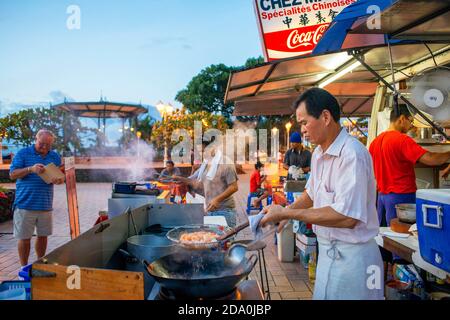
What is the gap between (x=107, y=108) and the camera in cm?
2220

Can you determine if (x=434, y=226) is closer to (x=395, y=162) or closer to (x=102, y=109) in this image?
(x=395, y=162)

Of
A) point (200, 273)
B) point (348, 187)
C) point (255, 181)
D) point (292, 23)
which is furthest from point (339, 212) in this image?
point (255, 181)

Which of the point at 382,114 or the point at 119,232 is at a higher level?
the point at 382,114

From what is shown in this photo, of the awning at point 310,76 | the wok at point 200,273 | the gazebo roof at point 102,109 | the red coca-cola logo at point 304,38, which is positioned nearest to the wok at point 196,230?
the wok at point 200,273

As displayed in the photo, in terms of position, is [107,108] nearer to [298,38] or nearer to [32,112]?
[32,112]

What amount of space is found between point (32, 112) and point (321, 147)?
30.3 metres

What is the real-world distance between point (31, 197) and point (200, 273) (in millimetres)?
3829

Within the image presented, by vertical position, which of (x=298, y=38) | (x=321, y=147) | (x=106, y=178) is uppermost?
(x=298, y=38)

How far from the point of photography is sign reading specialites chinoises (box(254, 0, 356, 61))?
6438 mm

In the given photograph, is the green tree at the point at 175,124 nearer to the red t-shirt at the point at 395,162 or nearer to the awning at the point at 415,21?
the red t-shirt at the point at 395,162

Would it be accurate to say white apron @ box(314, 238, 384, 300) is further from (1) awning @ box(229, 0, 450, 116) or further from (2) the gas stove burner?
(1) awning @ box(229, 0, 450, 116)

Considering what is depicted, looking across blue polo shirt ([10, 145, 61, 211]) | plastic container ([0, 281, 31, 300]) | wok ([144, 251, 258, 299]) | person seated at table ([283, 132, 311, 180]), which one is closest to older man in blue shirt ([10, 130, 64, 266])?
blue polo shirt ([10, 145, 61, 211])

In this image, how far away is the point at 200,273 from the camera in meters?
2.12
